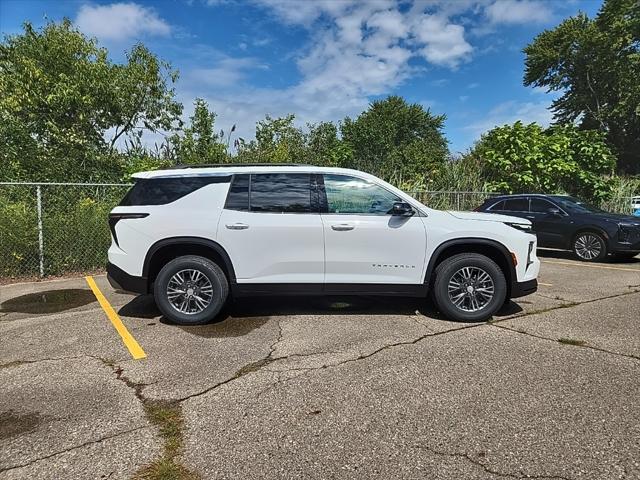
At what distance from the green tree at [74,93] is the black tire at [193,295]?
10.4m

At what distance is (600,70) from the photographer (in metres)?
38.9

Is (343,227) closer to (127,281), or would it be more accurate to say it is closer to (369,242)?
(369,242)

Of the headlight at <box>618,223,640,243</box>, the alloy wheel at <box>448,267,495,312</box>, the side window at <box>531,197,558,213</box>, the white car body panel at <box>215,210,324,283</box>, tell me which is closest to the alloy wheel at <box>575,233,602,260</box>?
the headlight at <box>618,223,640,243</box>

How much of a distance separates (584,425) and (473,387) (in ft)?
2.62

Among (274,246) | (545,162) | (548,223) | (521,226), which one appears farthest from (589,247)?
(274,246)

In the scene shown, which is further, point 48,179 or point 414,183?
point 414,183

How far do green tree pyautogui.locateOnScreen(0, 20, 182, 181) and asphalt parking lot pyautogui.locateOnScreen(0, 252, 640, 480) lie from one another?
11.2 meters

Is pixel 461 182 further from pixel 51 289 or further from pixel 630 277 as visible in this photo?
pixel 51 289

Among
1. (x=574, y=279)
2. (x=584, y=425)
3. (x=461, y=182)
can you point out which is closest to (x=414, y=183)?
(x=461, y=182)

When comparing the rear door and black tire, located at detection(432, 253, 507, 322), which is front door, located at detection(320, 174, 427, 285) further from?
black tire, located at detection(432, 253, 507, 322)

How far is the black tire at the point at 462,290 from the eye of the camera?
212 inches

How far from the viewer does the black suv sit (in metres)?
10.2

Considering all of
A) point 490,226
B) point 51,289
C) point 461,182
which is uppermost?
point 461,182

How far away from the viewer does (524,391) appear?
140 inches
